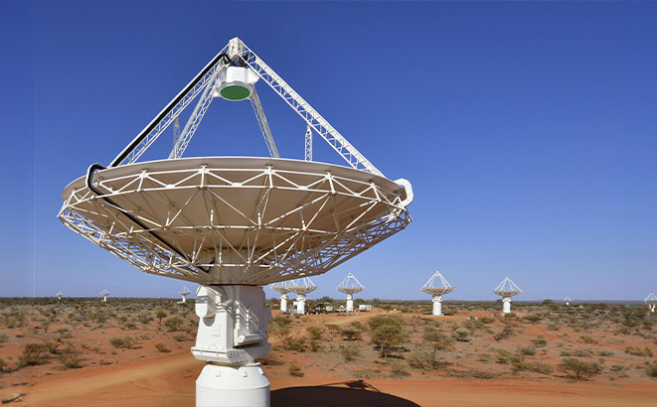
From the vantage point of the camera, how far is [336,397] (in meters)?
20.8

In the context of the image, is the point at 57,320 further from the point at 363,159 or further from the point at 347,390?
the point at 363,159

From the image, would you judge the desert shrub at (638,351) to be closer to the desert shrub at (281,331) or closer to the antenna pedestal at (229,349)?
the desert shrub at (281,331)

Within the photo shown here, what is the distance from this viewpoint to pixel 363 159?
51.9 feet

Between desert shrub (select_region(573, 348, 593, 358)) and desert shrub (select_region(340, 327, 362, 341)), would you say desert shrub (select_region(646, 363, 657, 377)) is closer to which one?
desert shrub (select_region(573, 348, 593, 358))

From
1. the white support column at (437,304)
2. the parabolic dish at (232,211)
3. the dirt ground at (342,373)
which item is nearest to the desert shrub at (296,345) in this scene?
the dirt ground at (342,373)

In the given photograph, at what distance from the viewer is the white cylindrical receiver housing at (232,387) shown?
39.1 ft

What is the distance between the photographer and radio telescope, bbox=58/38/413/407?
10006 millimetres

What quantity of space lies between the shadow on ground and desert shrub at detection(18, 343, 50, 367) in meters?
17.3

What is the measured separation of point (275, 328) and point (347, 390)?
2160 centimetres

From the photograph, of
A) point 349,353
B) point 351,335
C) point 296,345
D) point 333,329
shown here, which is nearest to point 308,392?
point 349,353

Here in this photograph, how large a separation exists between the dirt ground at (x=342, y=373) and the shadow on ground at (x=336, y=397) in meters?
0.05

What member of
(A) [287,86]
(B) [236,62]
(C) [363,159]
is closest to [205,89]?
(B) [236,62]

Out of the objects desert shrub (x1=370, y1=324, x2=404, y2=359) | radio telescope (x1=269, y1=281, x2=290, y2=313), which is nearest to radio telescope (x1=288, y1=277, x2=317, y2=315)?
radio telescope (x1=269, y1=281, x2=290, y2=313)

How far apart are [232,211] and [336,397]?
46.4 ft
